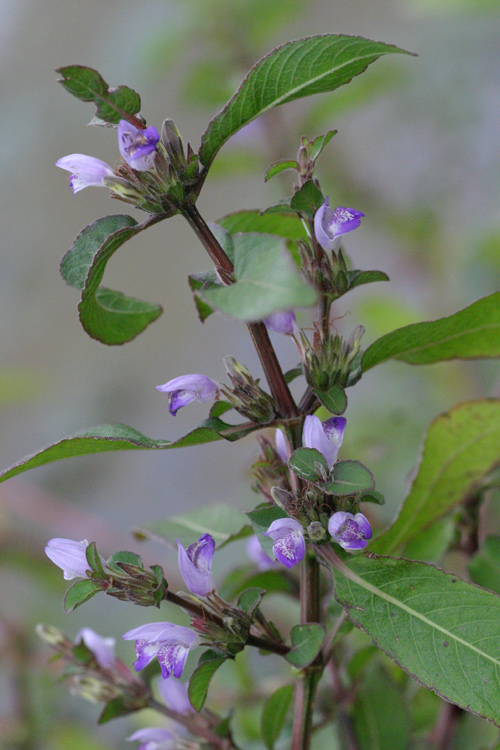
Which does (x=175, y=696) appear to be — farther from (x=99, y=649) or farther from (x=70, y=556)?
(x=70, y=556)

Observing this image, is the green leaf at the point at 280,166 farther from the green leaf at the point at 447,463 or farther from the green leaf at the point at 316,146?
the green leaf at the point at 447,463

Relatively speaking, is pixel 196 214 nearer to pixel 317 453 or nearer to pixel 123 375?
pixel 317 453

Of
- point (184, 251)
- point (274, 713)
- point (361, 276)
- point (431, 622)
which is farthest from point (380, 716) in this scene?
point (184, 251)

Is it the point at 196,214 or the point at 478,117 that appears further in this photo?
the point at 478,117

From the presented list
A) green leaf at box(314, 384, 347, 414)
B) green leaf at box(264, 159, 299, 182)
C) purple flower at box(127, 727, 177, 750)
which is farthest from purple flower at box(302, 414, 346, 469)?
purple flower at box(127, 727, 177, 750)

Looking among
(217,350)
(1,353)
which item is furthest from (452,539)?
(1,353)

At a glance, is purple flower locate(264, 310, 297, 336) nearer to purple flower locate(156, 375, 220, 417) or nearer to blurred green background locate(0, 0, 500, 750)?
purple flower locate(156, 375, 220, 417)
